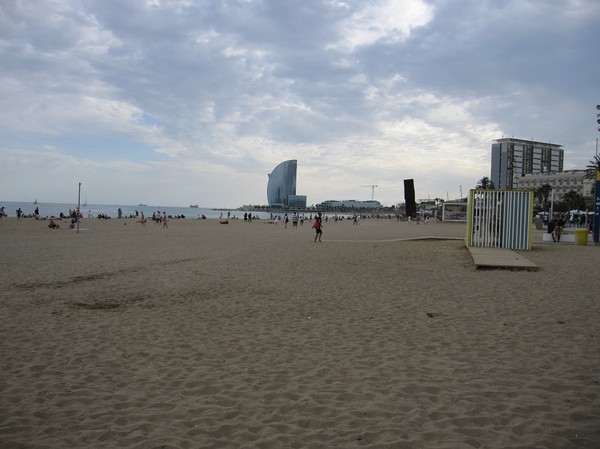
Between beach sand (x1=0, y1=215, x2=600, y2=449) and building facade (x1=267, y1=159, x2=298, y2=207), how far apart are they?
525 feet

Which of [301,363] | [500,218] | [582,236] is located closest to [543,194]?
[582,236]

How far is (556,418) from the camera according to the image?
3.46 m

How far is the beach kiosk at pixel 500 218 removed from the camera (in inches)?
647

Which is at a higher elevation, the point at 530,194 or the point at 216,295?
the point at 530,194

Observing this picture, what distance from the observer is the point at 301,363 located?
4.86 m

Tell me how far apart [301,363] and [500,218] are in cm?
1426

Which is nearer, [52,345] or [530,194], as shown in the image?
[52,345]

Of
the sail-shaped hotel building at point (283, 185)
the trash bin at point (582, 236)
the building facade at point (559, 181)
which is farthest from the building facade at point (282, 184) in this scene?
the trash bin at point (582, 236)

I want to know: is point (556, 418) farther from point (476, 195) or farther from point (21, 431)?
point (476, 195)

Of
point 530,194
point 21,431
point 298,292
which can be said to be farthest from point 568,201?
point 21,431

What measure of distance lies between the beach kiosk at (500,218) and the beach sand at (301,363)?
6531mm

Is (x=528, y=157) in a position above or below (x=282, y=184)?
above

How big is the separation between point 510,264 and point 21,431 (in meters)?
11.7

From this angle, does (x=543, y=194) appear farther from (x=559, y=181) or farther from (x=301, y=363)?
(x=301, y=363)
